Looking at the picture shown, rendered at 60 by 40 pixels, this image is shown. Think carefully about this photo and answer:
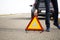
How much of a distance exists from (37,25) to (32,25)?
175mm

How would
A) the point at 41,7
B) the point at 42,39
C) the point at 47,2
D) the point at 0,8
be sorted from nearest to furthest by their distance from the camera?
1. the point at 42,39
2. the point at 47,2
3. the point at 41,7
4. the point at 0,8

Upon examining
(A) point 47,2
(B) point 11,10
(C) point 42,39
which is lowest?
(B) point 11,10

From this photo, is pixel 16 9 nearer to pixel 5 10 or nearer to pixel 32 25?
pixel 5 10

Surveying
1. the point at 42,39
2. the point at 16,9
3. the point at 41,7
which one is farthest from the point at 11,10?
the point at 42,39

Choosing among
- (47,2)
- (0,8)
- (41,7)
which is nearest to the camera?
(47,2)

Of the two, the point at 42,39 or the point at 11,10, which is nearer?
the point at 42,39

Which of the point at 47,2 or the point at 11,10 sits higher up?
the point at 47,2

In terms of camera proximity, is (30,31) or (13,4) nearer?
(30,31)

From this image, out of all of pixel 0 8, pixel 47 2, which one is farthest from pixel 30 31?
pixel 0 8

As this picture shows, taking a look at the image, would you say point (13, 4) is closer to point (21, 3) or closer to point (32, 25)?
point (21, 3)

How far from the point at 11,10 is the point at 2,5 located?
1.14 m

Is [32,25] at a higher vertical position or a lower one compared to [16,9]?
higher

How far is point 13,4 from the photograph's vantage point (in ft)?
90.7

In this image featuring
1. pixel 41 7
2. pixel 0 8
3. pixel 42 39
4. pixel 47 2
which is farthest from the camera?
pixel 0 8
